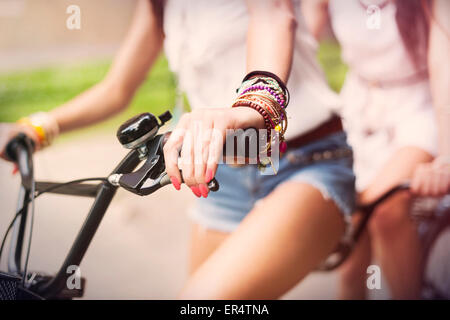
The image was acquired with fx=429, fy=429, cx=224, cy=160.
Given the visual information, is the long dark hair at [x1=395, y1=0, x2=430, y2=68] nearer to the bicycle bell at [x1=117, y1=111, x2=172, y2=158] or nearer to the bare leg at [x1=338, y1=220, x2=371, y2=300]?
the bare leg at [x1=338, y1=220, x2=371, y2=300]

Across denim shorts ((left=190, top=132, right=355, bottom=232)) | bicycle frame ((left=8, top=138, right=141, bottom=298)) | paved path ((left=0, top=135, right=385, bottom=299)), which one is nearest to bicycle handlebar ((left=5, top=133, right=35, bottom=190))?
bicycle frame ((left=8, top=138, right=141, bottom=298))

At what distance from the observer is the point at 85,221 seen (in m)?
0.81

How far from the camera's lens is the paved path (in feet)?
3.89

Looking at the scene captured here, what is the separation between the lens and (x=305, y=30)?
3.36 feet

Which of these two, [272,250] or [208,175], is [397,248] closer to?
[272,250]

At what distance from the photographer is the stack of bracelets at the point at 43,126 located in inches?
40.5

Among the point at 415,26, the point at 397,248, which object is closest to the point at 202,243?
the point at 397,248

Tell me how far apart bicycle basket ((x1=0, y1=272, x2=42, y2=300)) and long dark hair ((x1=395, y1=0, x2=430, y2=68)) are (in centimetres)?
113

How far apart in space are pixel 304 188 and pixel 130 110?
510 mm

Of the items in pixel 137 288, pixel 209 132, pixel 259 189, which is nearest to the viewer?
pixel 209 132

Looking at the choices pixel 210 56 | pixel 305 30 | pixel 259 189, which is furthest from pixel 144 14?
pixel 259 189

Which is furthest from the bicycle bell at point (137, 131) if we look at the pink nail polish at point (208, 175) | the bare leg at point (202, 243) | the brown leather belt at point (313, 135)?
the bare leg at point (202, 243)

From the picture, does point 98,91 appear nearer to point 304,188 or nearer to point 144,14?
point 144,14

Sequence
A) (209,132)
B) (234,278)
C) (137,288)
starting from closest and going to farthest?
1. (209,132)
2. (234,278)
3. (137,288)
